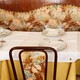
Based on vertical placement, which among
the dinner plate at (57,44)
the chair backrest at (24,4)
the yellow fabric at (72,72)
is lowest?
the yellow fabric at (72,72)

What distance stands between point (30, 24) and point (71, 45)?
115 cm

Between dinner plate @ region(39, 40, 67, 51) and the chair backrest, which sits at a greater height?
the chair backrest

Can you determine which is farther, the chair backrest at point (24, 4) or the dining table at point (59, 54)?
the chair backrest at point (24, 4)

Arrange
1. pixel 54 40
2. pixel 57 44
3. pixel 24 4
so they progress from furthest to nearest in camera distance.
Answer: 1. pixel 24 4
2. pixel 54 40
3. pixel 57 44

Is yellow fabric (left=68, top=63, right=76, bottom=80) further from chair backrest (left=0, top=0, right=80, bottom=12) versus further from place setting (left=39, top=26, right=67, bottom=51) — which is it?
chair backrest (left=0, top=0, right=80, bottom=12)

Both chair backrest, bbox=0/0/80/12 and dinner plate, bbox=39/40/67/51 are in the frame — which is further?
chair backrest, bbox=0/0/80/12

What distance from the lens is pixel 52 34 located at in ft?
6.09

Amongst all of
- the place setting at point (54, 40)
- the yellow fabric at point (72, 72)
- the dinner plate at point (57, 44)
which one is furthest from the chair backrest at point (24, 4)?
the yellow fabric at point (72, 72)

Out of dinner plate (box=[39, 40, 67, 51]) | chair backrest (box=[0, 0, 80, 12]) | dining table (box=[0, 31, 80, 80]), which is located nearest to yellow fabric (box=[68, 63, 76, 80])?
dining table (box=[0, 31, 80, 80])

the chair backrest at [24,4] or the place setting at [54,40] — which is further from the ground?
the chair backrest at [24,4]

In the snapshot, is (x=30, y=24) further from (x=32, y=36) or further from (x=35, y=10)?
(x=32, y=36)

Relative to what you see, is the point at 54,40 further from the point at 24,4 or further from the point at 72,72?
the point at 24,4

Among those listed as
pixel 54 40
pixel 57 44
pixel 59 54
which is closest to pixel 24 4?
pixel 54 40

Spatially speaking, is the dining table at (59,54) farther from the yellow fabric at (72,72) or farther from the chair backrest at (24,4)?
the chair backrest at (24,4)
